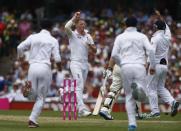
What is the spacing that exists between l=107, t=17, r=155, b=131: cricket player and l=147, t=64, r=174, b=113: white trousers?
4.71 metres

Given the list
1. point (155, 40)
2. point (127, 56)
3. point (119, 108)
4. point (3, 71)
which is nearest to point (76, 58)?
point (155, 40)

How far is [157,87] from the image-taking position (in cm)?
2303

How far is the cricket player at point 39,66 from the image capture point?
64.5 feet

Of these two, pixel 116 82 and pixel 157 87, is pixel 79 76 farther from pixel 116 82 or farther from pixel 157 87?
pixel 157 87

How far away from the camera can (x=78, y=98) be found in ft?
75.4

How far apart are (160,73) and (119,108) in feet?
29.1

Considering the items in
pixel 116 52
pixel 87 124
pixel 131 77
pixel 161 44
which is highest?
pixel 161 44

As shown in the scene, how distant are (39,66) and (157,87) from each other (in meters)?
4.44

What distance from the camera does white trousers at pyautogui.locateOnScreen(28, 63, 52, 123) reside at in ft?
64.6

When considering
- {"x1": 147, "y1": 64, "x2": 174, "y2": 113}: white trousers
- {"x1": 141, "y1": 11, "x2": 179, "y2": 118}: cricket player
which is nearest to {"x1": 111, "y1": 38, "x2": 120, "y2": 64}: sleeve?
{"x1": 141, "y1": 11, "x2": 179, "y2": 118}: cricket player

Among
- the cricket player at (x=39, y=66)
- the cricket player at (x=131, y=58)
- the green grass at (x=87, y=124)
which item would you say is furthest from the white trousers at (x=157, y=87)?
the cricket player at (x=131, y=58)

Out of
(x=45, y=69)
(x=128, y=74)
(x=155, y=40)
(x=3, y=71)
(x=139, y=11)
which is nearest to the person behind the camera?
(x=128, y=74)

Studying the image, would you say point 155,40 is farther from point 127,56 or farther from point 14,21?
point 14,21

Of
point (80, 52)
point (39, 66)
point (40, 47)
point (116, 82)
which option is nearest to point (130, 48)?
point (39, 66)
